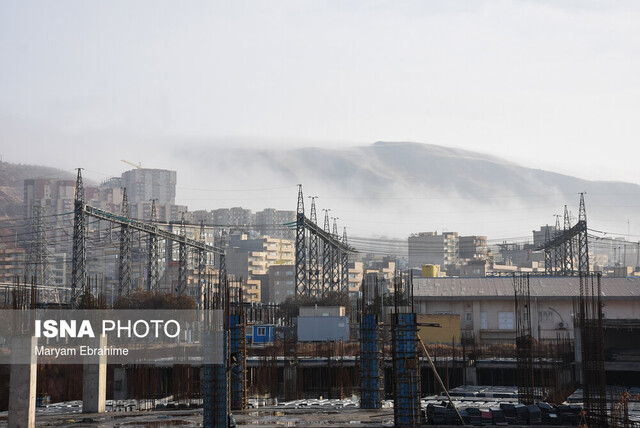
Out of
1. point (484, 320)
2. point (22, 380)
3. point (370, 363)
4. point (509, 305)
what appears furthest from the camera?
point (484, 320)

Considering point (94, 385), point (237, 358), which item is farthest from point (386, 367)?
point (94, 385)

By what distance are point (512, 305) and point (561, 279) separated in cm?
685

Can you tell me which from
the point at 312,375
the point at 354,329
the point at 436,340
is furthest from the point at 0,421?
the point at 354,329

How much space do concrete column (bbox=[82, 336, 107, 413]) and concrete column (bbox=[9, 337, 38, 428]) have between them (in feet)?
16.1

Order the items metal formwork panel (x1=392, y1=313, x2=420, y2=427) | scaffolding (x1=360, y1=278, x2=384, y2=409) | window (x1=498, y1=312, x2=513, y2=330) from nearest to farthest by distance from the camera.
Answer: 1. metal formwork panel (x1=392, y1=313, x2=420, y2=427)
2. scaffolding (x1=360, y1=278, x2=384, y2=409)
3. window (x1=498, y1=312, x2=513, y2=330)

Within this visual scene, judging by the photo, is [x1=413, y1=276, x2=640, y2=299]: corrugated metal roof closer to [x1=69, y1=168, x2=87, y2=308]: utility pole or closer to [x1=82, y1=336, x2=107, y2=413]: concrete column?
[x1=69, y1=168, x2=87, y2=308]: utility pole

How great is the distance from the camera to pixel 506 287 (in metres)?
57.6

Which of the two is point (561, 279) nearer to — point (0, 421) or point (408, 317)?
point (408, 317)

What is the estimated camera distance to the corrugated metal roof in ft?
180

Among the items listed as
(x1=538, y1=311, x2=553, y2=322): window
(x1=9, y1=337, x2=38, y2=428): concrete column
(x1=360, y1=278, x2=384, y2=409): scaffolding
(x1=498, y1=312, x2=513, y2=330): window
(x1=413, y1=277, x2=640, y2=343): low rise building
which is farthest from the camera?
(x1=538, y1=311, x2=553, y2=322): window

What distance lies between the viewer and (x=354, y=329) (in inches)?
2307

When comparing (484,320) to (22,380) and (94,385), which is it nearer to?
(94,385)

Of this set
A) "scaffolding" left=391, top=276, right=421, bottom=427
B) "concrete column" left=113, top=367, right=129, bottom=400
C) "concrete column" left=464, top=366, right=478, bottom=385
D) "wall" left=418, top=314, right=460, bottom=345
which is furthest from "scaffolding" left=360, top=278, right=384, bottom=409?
"wall" left=418, top=314, right=460, bottom=345

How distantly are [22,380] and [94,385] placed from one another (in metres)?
5.15
